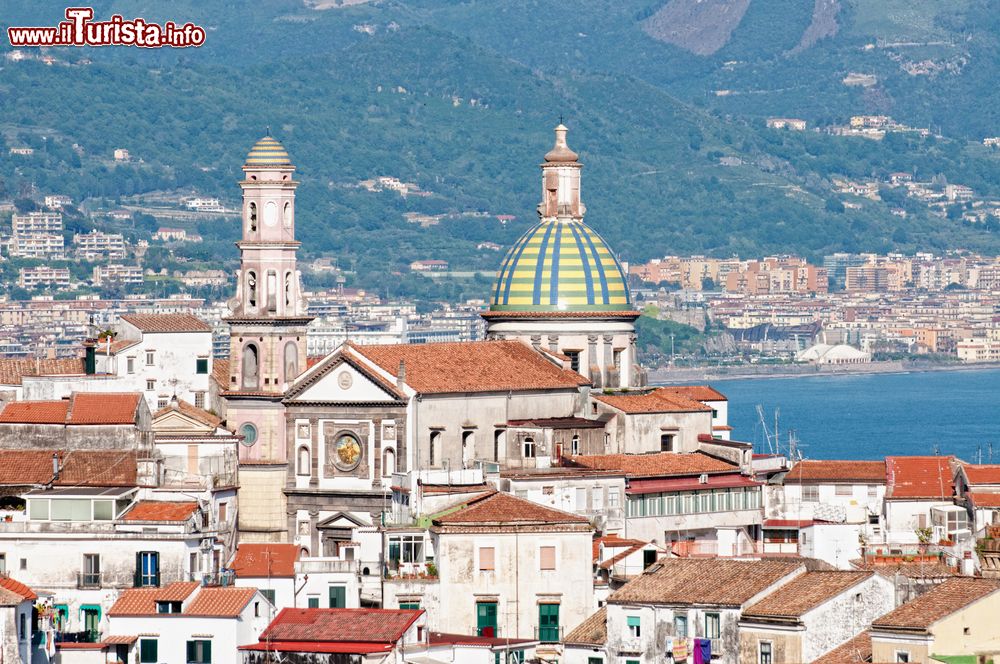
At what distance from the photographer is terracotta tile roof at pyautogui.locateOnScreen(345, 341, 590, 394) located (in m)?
59.5

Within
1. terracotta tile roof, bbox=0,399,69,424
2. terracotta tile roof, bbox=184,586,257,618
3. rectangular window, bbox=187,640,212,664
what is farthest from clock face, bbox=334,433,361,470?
rectangular window, bbox=187,640,212,664

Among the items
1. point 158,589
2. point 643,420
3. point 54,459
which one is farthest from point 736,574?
point 643,420

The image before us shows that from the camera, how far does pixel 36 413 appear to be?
54.9 metres

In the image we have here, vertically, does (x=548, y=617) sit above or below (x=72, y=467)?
below

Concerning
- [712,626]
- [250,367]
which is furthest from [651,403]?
[712,626]

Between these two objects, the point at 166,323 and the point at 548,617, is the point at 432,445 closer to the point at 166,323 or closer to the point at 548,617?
the point at 166,323

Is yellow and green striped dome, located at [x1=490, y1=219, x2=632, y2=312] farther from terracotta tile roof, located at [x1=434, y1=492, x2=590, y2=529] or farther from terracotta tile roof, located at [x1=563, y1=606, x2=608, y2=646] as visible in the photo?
terracotta tile roof, located at [x1=563, y1=606, x2=608, y2=646]

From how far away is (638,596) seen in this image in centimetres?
4278

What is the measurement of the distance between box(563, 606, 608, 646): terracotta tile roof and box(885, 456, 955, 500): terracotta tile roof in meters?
15.8

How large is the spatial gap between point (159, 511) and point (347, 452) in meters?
11.3

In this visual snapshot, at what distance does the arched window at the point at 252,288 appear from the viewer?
63031 mm

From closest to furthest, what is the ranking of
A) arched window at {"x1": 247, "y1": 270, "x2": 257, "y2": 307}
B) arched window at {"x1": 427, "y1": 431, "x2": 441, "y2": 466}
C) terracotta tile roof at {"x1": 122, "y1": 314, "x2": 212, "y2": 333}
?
arched window at {"x1": 427, "y1": 431, "x2": 441, "y2": 466}, arched window at {"x1": 247, "y1": 270, "x2": 257, "y2": 307}, terracotta tile roof at {"x1": 122, "y1": 314, "x2": 212, "y2": 333}

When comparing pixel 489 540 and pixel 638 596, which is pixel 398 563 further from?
pixel 638 596

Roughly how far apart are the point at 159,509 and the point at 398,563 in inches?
154
